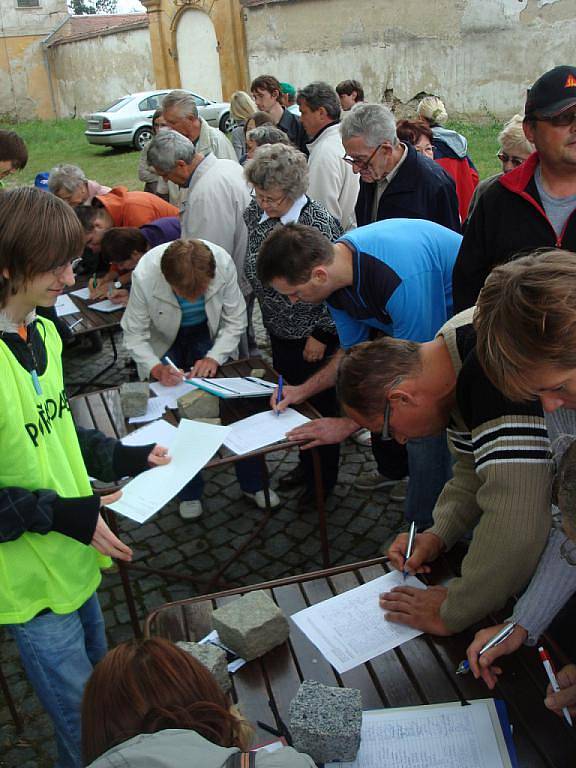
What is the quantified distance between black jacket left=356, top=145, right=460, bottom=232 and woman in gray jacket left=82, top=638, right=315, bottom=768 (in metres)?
3.15

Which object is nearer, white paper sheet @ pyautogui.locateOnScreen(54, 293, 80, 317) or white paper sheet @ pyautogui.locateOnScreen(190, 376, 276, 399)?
white paper sheet @ pyautogui.locateOnScreen(190, 376, 276, 399)

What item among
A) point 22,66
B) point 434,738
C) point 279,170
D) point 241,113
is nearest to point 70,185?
point 241,113

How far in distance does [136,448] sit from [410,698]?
122cm

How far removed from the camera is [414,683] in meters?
1.68

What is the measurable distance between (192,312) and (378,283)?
1270mm

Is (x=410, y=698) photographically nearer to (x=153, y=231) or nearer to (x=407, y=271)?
(x=407, y=271)

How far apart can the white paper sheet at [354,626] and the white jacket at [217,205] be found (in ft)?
9.59

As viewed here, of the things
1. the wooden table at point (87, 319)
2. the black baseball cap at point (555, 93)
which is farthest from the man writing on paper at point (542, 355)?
the wooden table at point (87, 319)

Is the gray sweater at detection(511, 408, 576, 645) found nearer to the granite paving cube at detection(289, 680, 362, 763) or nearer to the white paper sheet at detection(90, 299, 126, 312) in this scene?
the granite paving cube at detection(289, 680, 362, 763)

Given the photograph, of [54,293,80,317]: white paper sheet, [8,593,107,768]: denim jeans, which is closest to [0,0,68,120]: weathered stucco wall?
[54,293,80,317]: white paper sheet

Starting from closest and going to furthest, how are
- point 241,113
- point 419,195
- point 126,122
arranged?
1. point 419,195
2. point 241,113
3. point 126,122

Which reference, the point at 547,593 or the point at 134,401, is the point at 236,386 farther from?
the point at 547,593

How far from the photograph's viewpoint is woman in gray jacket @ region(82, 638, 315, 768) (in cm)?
108

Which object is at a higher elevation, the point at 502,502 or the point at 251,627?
the point at 502,502
